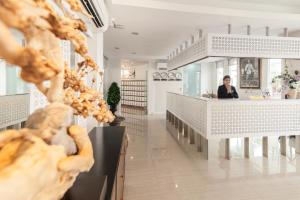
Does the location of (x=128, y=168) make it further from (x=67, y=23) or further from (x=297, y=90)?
(x=297, y=90)

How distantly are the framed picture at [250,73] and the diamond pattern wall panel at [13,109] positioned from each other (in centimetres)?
808

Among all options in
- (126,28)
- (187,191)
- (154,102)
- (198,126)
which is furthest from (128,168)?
(154,102)

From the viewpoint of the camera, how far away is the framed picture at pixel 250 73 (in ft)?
26.6

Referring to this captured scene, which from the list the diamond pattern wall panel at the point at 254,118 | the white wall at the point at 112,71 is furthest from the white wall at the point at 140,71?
the diamond pattern wall panel at the point at 254,118

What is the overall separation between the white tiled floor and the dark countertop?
84cm

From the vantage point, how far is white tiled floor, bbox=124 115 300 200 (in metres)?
2.72

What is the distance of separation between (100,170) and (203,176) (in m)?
2.25

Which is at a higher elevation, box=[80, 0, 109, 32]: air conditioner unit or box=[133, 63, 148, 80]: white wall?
box=[133, 63, 148, 80]: white wall

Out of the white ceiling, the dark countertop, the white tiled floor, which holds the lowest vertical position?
the white tiled floor

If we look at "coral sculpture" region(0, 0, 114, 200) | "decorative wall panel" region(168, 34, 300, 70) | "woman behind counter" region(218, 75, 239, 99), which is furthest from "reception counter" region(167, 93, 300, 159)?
"coral sculpture" region(0, 0, 114, 200)

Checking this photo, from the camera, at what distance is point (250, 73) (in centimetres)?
841

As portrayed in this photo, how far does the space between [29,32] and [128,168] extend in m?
3.31

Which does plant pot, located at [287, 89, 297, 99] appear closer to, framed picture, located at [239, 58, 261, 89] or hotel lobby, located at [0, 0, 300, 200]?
hotel lobby, located at [0, 0, 300, 200]

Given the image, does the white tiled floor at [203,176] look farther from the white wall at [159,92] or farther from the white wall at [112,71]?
the white wall at [112,71]
